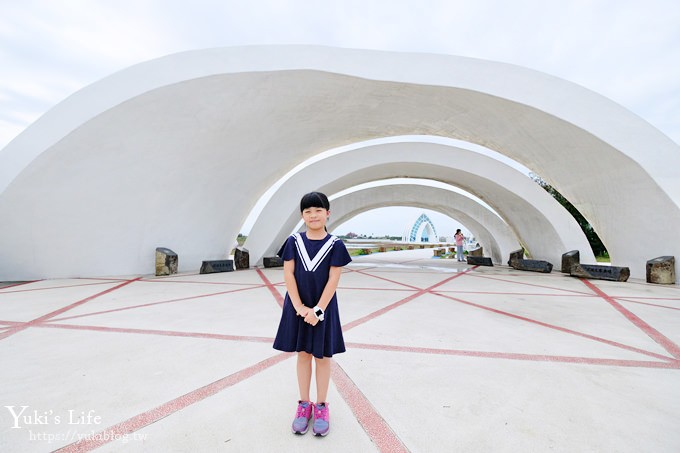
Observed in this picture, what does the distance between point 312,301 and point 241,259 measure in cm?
1025

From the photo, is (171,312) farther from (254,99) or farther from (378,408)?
(254,99)

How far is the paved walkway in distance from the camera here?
1.67 m

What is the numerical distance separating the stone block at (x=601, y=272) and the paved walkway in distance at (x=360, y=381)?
425 centimetres

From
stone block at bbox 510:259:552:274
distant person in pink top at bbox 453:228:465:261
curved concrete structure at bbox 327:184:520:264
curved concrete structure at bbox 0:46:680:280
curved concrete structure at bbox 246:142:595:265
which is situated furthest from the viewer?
curved concrete structure at bbox 327:184:520:264

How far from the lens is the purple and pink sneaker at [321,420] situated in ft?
5.40

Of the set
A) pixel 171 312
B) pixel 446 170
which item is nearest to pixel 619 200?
pixel 446 170

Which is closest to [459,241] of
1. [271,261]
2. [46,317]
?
[271,261]

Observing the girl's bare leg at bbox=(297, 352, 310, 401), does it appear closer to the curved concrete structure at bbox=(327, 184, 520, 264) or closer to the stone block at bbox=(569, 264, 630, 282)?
the stone block at bbox=(569, 264, 630, 282)

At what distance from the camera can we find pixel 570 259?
10359 mm

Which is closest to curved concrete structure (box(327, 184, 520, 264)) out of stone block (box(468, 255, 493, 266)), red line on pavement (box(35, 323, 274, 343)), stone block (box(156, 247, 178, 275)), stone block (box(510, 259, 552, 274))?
stone block (box(468, 255, 493, 266))

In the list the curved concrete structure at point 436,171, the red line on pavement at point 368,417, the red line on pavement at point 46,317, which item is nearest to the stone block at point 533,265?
the curved concrete structure at point 436,171

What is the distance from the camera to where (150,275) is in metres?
8.87

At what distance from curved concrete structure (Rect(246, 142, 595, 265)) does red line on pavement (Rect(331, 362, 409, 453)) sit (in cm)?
953

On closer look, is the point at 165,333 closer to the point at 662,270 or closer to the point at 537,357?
the point at 537,357
